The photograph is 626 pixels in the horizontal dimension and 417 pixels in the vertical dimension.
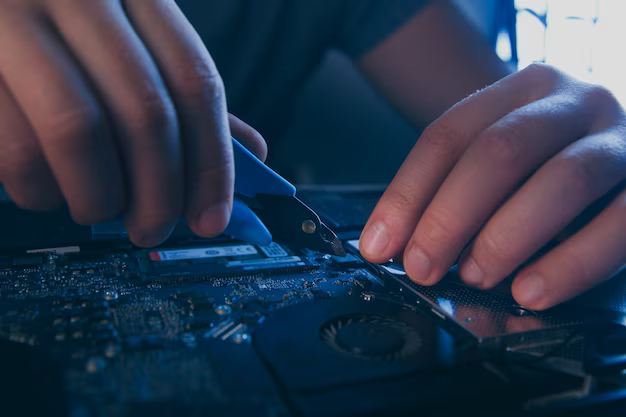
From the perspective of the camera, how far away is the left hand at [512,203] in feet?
2.26

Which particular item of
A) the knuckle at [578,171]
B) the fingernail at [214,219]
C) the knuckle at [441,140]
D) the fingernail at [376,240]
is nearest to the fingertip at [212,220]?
the fingernail at [214,219]

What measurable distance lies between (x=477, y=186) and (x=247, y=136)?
1.21 ft

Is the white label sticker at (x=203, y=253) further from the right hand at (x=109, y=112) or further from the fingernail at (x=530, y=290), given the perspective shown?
the fingernail at (x=530, y=290)

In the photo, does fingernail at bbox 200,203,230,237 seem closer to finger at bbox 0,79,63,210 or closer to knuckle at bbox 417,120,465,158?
finger at bbox 0,79,63,210

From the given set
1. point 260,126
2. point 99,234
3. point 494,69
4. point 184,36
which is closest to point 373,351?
point 184,36

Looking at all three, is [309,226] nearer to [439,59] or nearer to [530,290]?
[530,290]

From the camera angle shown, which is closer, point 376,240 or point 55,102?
point 55,102

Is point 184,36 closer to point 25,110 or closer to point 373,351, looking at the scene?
point 25,110

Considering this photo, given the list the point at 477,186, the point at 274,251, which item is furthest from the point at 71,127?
the point at 477,186

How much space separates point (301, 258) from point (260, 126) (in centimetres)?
118

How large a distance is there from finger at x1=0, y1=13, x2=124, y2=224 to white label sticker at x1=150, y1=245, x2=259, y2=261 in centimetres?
28

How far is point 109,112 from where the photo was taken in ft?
1.78

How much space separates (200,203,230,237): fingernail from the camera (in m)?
0.62

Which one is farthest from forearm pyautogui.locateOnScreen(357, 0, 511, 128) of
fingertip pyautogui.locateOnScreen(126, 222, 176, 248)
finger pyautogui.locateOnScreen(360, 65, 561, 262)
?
fingertip pyautogui.locateOnScreen(126, 222, 176, 248)
